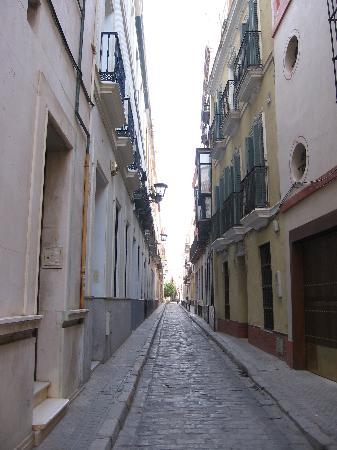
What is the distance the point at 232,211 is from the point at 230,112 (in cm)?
288

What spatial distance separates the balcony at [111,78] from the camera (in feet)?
31.0

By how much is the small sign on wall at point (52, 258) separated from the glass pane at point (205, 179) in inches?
617

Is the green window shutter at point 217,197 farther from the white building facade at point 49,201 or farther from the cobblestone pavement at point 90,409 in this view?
the cobblestone pavement at point 90,409

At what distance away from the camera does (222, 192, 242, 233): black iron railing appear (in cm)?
1396

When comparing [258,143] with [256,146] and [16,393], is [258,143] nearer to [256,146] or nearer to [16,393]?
[256,146]

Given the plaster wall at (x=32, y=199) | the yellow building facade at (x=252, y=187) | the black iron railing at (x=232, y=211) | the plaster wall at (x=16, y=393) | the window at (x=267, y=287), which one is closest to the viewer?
the plaster wall at (x=16, y=393)

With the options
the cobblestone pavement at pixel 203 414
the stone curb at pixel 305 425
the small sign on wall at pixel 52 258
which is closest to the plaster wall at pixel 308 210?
the stone curb at pixel 305 425

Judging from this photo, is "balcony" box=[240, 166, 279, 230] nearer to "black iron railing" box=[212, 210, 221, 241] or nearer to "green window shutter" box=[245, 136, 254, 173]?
"green window shutter" box=[245, 136, 254, 173]

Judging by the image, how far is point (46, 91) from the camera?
5.45 m

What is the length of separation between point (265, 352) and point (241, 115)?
6.68m

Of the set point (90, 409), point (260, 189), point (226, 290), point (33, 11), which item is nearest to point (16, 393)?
point (90, 409)

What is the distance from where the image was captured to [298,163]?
9.71 m

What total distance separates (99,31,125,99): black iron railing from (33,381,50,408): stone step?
19.9 feet

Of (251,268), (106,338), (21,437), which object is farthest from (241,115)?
(21,437)
